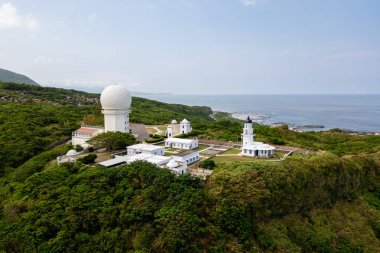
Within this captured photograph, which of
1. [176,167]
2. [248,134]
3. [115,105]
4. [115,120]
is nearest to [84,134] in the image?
[115,120]

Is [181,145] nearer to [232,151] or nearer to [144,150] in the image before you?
[144,150]

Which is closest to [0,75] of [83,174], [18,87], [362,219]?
[18,87]

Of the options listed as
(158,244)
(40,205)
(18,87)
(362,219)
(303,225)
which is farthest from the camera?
(18,87)

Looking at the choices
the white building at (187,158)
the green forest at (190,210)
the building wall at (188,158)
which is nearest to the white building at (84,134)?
the green forest at (190,210)

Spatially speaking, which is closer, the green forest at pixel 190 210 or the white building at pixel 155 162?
the green forest at pixel 190 210

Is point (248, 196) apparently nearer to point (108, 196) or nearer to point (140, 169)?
point (140, 169)

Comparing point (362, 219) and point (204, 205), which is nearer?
point (204, 205)

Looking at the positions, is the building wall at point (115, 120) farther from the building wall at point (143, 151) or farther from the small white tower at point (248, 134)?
the small white tower at point (248, 134)
